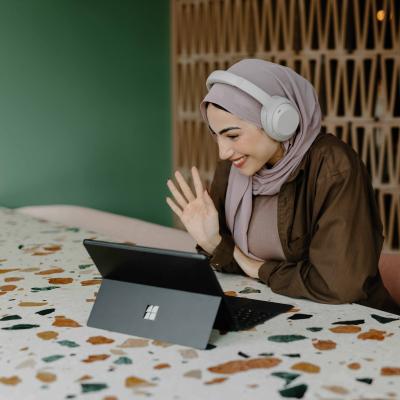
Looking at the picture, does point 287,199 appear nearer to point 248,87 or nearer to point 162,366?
point 248,87

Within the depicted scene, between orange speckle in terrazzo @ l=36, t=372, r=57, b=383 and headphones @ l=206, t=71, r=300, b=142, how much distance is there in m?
0.83

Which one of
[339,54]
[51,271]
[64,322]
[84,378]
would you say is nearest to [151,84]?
[339,54]

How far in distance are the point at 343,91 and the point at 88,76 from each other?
1.52m

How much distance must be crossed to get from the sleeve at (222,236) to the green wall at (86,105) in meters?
2.09

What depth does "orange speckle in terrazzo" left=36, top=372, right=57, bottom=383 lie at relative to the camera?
123 centimetres

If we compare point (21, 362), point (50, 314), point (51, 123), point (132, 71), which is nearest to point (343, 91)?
point (132, 71)

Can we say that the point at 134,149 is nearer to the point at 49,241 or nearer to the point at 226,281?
the point at 49,241

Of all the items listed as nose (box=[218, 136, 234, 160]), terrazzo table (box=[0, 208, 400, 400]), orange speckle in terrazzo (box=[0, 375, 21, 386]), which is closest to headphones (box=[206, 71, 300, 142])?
nose (box=[218, 136, 234, 160])

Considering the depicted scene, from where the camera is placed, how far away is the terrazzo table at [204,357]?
1.18 meters

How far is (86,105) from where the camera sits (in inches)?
166

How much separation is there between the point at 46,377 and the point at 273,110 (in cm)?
85

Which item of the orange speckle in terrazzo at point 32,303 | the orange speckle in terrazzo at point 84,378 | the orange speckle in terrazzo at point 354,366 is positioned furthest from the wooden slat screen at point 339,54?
the orange speckle in terrazzo at point 84,378

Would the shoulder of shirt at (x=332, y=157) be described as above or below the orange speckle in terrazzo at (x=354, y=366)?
above

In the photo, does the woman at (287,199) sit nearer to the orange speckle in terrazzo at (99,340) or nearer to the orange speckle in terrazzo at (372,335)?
the orange speckle in terrazzo at (372,335)
